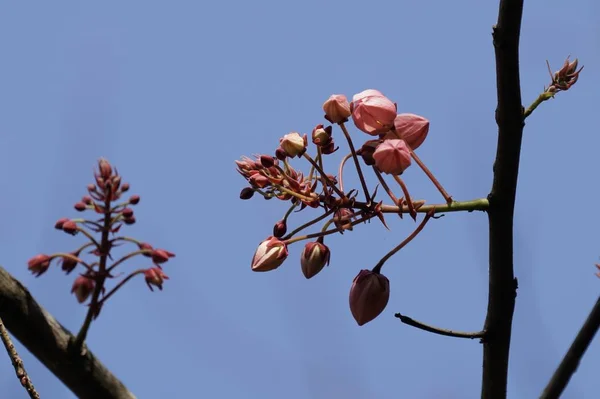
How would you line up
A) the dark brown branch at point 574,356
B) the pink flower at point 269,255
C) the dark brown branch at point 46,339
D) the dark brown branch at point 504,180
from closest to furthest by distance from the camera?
the dark brown branch at point 574,356, the dark brown branch at point 504,180, the dark brown branch at point 46,339, the pink flower at point 269,255

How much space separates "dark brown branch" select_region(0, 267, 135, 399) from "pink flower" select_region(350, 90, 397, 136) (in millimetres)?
863

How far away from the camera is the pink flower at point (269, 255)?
1.92 m

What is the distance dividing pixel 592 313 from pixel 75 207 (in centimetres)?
117

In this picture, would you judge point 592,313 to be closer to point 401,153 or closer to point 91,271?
point 401,153

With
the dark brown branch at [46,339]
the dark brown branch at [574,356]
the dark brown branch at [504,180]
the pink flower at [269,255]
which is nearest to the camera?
the dark brown branch at [574,356]

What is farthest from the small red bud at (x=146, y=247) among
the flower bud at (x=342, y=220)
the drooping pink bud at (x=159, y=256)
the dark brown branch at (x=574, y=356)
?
the dark brown branch at (x=574, y=356)

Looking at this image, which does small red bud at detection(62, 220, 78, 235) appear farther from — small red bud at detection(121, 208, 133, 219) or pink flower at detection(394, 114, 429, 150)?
pink flower at detection(394, 114, 429, 150)

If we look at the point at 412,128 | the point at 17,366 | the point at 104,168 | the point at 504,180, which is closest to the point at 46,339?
the point at 17,366

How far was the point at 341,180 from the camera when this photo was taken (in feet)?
6.15

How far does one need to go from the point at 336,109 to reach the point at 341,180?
0.18 meters

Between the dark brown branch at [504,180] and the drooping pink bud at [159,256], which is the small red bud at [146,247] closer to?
the drooping pink bud at [159,256]

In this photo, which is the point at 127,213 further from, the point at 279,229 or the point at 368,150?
the point at 368,150

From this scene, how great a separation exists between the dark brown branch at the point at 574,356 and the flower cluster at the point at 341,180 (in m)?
0.39

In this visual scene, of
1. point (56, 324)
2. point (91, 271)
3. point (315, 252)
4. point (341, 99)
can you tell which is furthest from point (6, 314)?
point (341, 99)
